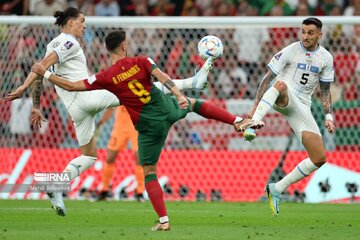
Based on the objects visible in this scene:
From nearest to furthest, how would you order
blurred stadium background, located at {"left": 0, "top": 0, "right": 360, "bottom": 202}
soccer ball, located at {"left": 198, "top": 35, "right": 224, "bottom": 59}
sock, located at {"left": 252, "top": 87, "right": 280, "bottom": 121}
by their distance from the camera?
soccer ball, located at {"left": 198, "top": 35, "right": 224, "bottom": 59} < sock, located at {"left": 252, "top": 87, "right": 280, "bottom": 121} < blurred stadium background, located at {"left": 0, "top": 0, "right": 360, "bottom": 202}

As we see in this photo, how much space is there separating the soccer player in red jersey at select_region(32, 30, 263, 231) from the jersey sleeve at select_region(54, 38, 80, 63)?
1.38 metres

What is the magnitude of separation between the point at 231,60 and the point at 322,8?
368 cm

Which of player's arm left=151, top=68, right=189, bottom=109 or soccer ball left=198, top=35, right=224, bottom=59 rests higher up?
soccer ball left=198, top=35, right=224, bottom=59

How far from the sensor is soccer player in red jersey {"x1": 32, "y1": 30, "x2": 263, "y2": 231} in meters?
11.4

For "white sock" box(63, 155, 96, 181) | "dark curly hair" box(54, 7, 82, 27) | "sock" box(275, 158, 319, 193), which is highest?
"dark curly hair" box(54, 7, 82, 27)

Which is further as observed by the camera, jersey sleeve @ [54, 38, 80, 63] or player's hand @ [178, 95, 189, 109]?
jersey sleeve @ [54, 38, 80, 63]

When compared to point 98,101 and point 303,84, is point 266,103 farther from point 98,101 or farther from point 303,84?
point 98,101

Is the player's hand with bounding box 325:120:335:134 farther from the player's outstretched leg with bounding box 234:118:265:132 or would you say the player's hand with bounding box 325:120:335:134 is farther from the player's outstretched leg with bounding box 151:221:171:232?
the player's outstretched leg with bounding box 151:221:171:232

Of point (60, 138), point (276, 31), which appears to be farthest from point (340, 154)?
point (60, 138)

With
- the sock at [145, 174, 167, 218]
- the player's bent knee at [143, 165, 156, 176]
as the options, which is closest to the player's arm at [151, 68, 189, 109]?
the player's bent knee at [143, 165, 156, 176]

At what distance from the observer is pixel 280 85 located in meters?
12.9

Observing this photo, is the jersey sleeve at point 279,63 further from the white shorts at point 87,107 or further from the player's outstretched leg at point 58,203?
the player's outstretched leg at point 58,203

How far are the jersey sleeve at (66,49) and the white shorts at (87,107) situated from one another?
63cm

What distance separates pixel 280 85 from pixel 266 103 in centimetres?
34
